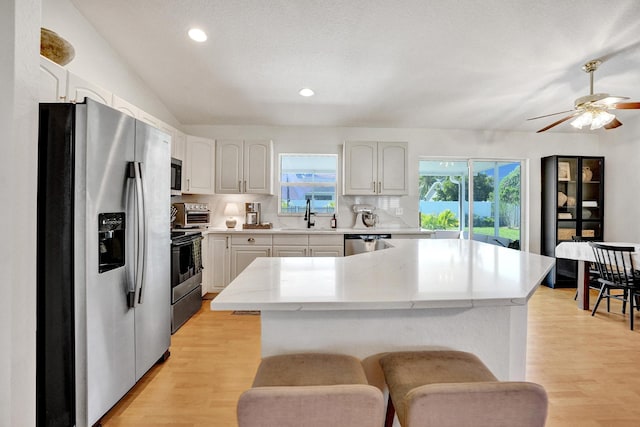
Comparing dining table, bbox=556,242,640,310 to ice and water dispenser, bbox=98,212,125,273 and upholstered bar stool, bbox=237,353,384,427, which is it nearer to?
upholstered bar stool, bbox=237,353,384,427

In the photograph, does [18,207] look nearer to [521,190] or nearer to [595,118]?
[595,118]

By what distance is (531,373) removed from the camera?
213cm

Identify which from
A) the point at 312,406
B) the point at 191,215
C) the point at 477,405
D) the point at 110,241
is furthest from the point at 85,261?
the point at 191,215

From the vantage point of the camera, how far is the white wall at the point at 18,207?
1.19m

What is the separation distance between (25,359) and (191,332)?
1675 mm

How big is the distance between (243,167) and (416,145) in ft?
8.90

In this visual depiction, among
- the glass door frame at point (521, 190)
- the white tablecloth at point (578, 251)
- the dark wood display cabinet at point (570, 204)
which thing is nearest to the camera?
the white tablecloth at point (578, 251)

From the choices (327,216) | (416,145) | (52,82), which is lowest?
(327,216)

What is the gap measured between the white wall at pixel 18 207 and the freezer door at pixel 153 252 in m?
0.59

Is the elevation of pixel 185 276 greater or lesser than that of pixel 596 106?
lesser

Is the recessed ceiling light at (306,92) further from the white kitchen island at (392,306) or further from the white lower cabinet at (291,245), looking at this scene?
the white kitchen island at (392,306)

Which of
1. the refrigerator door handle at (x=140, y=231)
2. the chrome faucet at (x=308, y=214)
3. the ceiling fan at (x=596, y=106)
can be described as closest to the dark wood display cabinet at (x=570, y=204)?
the ceiling fan at (x=596, y=106)

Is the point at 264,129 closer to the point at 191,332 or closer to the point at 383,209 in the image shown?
the point at 383,209

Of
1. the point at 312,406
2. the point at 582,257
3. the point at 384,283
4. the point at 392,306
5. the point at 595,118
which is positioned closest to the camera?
the point at 312,406
